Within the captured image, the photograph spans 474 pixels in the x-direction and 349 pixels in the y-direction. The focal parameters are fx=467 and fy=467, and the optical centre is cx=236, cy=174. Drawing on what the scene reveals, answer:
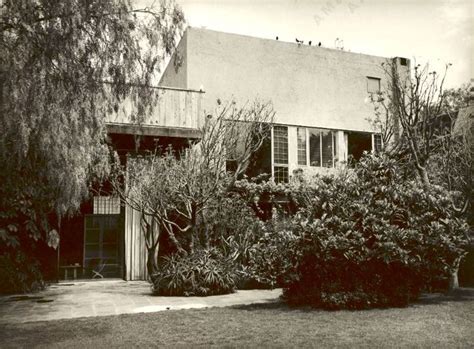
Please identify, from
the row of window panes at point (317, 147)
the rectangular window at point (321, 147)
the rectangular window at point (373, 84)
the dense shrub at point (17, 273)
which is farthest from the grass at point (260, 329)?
the rectangular window at point (373, 84)

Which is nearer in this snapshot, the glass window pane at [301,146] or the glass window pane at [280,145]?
the glass window pane at [280,145]

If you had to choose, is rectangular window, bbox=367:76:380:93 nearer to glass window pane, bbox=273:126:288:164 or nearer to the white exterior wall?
the white exterior wall

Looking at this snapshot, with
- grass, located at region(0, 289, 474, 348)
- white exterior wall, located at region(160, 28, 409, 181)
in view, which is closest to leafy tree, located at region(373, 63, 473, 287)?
grass, located at region(0, 289, 474, 348)

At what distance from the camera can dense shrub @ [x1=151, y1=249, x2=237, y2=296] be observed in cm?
1085

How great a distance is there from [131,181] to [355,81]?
1111 cm

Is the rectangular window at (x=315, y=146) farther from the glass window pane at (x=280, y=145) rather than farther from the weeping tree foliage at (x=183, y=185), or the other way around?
the weeping tree foliage at (x=183, y=185)

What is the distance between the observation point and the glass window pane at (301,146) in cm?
1769

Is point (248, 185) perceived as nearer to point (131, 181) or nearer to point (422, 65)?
point (131, 181)

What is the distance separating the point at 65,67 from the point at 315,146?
12261 mm

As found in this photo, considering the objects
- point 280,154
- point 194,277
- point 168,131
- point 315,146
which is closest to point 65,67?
point 194,277

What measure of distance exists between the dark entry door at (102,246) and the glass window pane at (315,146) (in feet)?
25.1

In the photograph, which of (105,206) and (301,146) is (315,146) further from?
(105,206)

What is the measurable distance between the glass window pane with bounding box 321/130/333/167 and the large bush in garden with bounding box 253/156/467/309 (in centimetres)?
844

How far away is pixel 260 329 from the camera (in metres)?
7.22
